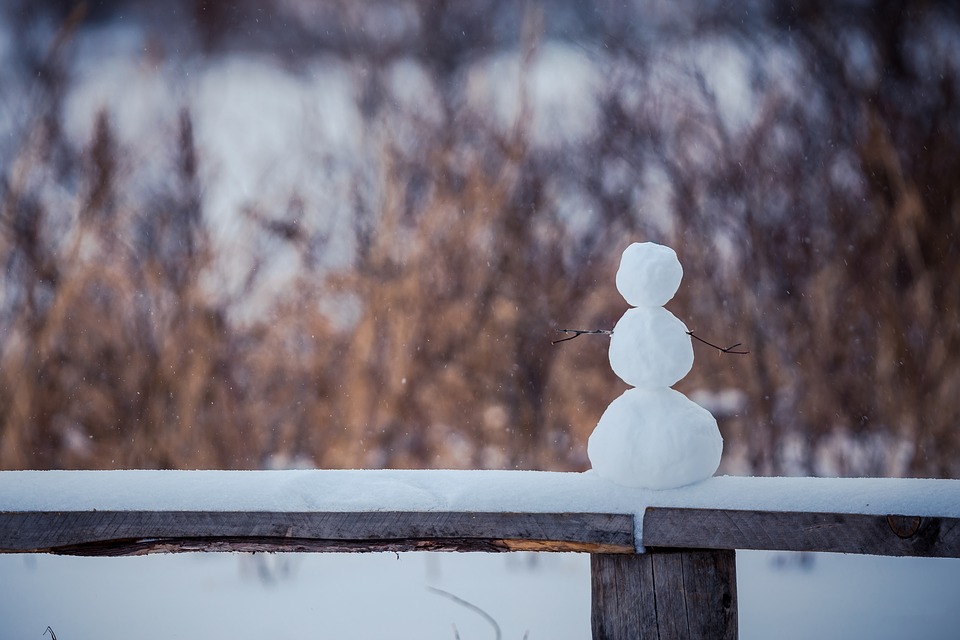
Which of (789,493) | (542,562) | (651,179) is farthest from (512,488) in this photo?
(651,179)

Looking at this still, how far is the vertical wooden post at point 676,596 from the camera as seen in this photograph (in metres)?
1.26

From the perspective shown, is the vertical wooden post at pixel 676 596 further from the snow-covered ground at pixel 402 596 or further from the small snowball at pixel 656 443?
the snow-covered ground at pixel 402 596

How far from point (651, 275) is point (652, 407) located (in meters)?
0.25

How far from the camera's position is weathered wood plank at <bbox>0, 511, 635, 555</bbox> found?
48.9 inches

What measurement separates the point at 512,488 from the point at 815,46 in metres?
2.73

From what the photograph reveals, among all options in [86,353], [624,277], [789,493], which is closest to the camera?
[789,493]

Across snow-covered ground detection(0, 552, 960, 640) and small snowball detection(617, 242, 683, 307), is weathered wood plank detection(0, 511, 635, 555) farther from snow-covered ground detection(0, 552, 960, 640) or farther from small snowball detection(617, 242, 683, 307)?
snow-covered ground detection(0, 552, 960, 640)

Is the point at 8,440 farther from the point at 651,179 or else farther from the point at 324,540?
the point at 651,179

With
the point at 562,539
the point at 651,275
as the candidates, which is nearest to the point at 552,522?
the point at 562,539

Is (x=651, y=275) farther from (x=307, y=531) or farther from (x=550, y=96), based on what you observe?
(x=550, y=96)

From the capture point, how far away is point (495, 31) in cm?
336

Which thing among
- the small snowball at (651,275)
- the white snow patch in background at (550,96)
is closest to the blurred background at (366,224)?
the white snow patch in background at (550,96)

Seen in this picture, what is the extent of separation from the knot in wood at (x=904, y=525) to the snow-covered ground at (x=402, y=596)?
1.60 metres

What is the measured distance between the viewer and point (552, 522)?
124 centimetres
